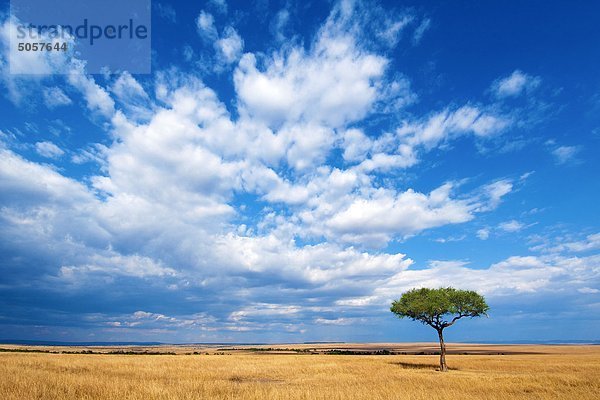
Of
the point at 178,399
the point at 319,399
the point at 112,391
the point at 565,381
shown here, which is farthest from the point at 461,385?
the point at 112,391

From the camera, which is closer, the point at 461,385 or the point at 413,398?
the point at 413,398

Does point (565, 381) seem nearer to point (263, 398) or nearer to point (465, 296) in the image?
point (465, 296)

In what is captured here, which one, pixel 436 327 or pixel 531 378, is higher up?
pixel 436 327

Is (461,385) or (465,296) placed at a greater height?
(465,296)

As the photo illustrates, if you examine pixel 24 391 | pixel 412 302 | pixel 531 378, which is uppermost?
pixel 412 302

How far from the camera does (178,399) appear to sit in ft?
52.6

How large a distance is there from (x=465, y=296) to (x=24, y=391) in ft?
160

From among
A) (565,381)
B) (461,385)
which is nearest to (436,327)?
(565,381)

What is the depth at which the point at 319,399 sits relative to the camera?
1689cm

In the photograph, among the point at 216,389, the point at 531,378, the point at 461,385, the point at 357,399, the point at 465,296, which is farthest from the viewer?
the point at 465,296

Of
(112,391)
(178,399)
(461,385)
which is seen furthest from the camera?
(461,385)

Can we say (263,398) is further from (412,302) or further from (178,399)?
(412,302)

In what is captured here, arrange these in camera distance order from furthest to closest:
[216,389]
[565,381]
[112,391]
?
[565,381] → [216,389] → [112,391]

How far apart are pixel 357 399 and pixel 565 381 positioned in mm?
23356
